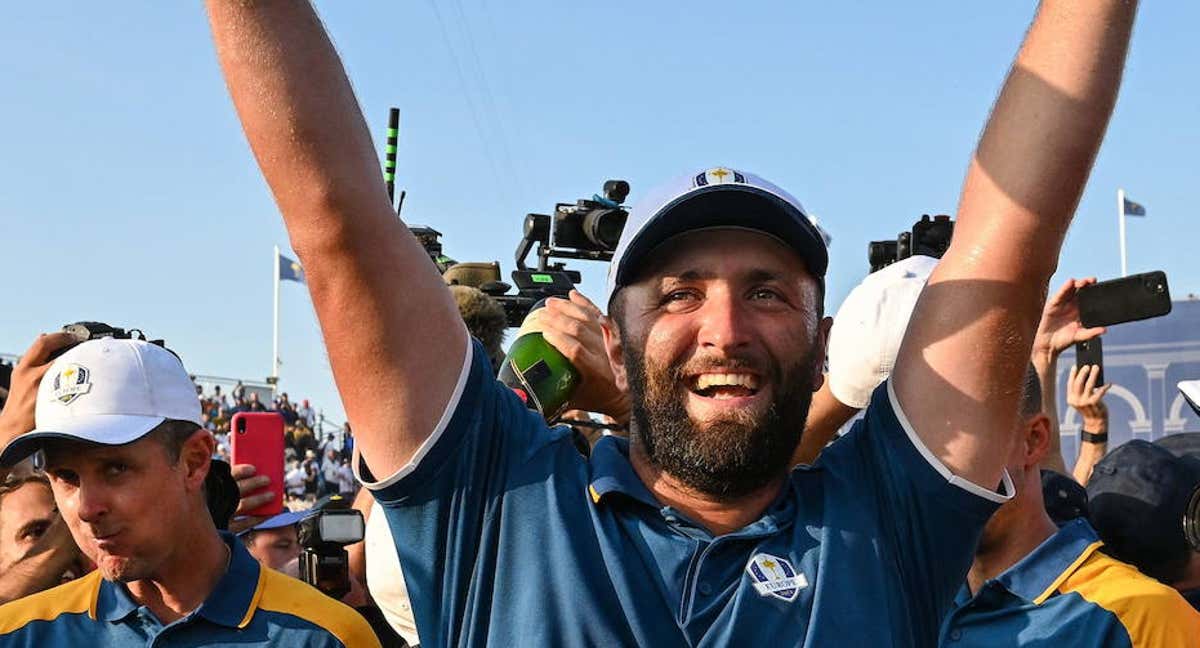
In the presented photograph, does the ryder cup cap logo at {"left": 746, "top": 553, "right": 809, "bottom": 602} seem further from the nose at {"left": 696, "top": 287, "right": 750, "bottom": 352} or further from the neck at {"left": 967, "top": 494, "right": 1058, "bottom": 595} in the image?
the neck at {"left": 967, "top": 494, "right": 1058, "bottom": 595}

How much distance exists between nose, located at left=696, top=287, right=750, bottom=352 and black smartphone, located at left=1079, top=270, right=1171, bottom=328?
6.89 ft

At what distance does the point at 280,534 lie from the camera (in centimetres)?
551

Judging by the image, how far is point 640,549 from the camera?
2213mm

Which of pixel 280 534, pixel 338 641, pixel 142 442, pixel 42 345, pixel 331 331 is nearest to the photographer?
pixel 331 331

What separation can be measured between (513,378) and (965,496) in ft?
4.66

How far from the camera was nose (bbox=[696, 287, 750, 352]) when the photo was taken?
2.26 meters

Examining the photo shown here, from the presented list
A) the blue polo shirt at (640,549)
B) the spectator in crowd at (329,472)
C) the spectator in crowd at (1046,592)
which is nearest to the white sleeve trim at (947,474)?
the blue polo shirt at (640,549)

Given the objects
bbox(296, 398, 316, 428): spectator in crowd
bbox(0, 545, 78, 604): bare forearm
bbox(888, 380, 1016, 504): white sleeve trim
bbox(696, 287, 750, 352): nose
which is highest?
bbox(696, 287, 750, 352): nose

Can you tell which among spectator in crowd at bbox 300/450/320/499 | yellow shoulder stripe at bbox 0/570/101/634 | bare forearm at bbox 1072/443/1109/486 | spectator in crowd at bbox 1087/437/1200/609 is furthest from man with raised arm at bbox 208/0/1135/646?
spectator in crowd at bbox 300/450/320/499

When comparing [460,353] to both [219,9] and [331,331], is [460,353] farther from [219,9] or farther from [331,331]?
[219,9]

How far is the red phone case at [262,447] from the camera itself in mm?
4191

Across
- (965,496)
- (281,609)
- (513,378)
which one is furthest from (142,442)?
(965,496)

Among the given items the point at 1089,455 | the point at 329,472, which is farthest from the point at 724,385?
the point at 329,472

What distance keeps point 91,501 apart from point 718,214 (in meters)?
1.91
